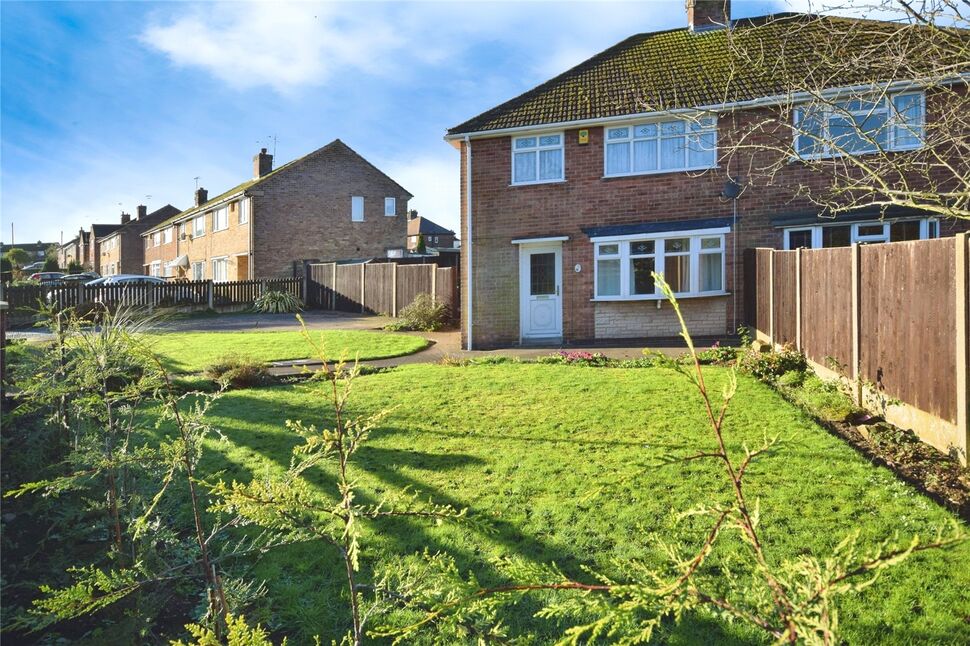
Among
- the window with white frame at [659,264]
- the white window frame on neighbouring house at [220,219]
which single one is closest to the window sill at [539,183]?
the window with white frame at [659,264]

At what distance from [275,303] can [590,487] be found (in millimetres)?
27418

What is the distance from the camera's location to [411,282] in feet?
85.2

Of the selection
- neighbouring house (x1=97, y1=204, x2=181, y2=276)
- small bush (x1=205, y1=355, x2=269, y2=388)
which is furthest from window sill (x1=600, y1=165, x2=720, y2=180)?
neighbouring house (x1=97, y1=204, x2=181, y2=276)

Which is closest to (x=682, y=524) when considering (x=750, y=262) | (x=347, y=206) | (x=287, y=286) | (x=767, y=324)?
(x=767, y=324)

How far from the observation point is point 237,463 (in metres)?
7.46

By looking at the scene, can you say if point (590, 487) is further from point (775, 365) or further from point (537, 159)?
point (537, 159)

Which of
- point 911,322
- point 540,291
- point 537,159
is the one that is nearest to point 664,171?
point 537,159

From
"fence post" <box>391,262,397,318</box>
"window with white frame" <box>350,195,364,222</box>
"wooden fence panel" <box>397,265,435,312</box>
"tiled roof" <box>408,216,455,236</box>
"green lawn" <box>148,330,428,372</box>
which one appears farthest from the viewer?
"tiled roof" <box>408,216,455,236</box>

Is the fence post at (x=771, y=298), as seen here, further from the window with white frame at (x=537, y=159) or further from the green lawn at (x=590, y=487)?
the window with white frame at (x=537, y=159)

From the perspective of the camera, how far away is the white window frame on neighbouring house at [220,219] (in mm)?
40344

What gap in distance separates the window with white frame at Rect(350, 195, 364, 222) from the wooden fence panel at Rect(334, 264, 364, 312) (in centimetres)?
900

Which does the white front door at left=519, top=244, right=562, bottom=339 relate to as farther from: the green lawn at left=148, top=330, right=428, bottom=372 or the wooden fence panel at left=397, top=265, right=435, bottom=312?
the wooden fence panel at left=397, top=265, right=435, bottom=312

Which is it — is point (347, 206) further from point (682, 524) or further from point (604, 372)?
point (682, 524)

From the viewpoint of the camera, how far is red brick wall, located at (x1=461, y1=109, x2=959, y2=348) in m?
16.9
